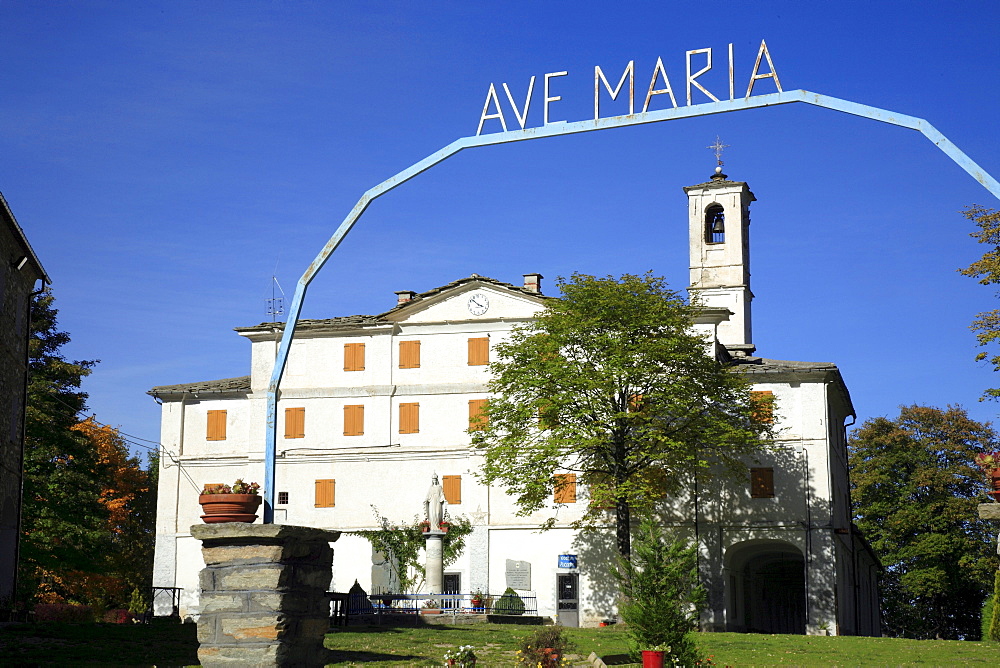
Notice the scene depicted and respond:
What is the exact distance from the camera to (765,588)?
5109 centimetres

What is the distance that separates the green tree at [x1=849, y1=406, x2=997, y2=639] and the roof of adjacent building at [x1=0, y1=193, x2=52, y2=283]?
41.2 meters

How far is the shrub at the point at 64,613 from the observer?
99.8ft

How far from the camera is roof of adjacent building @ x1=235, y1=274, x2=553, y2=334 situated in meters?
44.8

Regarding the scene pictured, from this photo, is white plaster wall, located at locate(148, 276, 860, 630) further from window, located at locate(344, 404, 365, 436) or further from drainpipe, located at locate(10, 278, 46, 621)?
drainpipe, located at locate(10, 278, 46, 621)

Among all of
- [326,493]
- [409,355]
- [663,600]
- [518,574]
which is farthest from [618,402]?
[663,600]

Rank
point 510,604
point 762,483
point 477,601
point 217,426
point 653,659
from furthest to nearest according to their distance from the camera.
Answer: point 217,426, point 762,483, point 510,604, point 477,601, point 653,659

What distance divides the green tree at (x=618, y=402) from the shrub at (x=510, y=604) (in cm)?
359

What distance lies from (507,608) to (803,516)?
1105 cm

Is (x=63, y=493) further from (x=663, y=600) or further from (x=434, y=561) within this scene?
(x=663, y=600)

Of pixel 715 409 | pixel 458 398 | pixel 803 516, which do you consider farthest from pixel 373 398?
pixel 803 516

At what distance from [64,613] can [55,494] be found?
38.3 feet

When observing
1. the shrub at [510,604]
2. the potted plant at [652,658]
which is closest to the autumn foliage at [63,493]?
the shrub at [510,604]

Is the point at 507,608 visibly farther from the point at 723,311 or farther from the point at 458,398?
the point at 723,311

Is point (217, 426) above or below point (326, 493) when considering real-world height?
above
